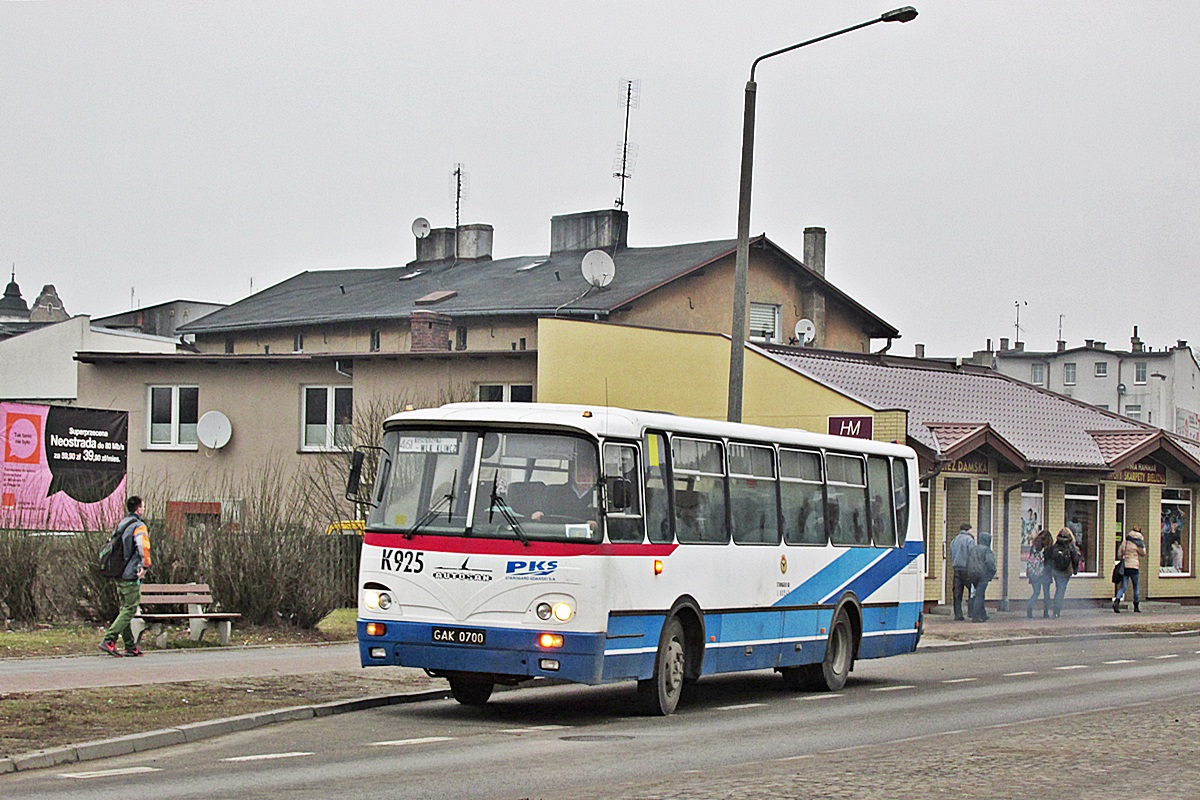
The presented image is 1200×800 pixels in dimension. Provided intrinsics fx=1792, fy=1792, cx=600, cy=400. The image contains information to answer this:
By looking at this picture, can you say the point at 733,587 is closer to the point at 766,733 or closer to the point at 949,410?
the point at 766,733

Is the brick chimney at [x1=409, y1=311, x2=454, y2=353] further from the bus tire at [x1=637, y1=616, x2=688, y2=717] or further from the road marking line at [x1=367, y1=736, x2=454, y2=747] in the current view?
the road marking line at [x1=367, y1=736, x2=454, y2=747]

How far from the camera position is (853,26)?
24234 millimetres

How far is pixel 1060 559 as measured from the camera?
36.7 metres

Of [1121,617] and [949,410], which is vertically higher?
[949,410]

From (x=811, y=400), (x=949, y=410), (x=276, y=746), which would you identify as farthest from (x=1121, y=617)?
(x=276, y=746)

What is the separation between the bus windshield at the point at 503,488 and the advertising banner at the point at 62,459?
427 inches

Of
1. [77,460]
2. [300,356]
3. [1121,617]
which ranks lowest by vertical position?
[1121,617]

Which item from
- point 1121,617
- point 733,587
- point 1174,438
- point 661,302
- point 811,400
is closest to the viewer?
point 733,587

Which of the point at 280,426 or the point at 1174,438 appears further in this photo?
the point at 280,426

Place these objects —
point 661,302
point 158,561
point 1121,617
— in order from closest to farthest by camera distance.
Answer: point 158,561 → point 1121,617 → point 661,302

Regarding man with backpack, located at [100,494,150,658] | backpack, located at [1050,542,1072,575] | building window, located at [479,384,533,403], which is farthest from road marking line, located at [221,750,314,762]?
building window, located at [479,384,533,403]

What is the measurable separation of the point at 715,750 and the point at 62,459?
19.2 meters

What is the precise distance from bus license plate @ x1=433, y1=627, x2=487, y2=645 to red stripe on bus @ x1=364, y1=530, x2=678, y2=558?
0.68 meters

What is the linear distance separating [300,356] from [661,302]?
11.6 metres
